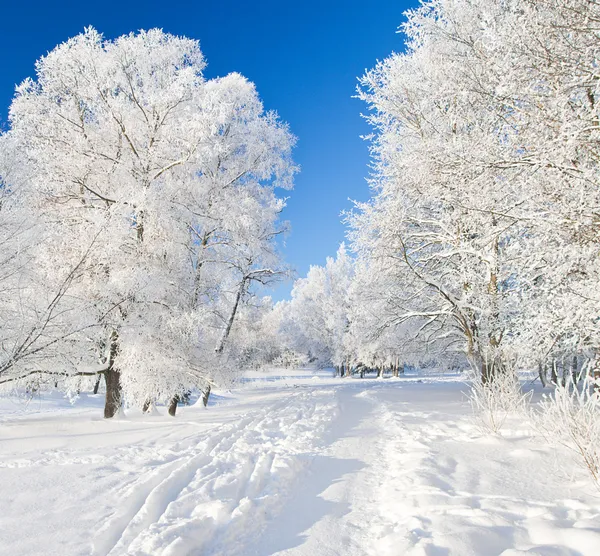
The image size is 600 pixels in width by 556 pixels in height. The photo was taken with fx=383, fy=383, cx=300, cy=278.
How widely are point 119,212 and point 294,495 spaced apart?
6782mm

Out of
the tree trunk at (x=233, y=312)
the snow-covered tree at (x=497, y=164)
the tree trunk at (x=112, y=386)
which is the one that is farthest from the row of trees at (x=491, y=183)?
the tree trunk at (x=112, y=386)

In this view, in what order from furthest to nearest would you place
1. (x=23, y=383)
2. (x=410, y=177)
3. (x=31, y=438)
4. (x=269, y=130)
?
(x=269, y=130), (x=410, y=177), (x=23, y=383), (x=31, y=438)

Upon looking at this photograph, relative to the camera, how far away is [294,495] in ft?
12.6

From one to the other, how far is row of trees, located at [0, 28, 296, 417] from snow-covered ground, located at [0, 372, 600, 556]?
206 cm

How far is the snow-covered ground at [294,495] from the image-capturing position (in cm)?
273

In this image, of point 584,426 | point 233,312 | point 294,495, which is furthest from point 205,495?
point 233,312

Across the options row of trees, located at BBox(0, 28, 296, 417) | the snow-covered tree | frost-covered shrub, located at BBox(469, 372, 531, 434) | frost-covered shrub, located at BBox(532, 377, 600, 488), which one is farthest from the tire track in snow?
the snow-covered tree

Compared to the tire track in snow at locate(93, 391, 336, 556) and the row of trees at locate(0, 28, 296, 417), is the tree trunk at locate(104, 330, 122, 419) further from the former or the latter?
the tire track in snow at locate(93, 391, 336, 556)

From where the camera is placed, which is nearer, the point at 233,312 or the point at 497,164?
the point at 497,164

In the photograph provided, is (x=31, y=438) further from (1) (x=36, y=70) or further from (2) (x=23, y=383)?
(1) (x=36, y=70)

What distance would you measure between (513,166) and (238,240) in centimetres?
758

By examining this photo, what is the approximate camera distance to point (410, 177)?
27.0 ft

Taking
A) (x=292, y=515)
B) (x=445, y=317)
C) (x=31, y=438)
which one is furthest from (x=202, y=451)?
(x=445, y=317)

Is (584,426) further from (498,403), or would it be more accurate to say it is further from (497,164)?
(497,164)
